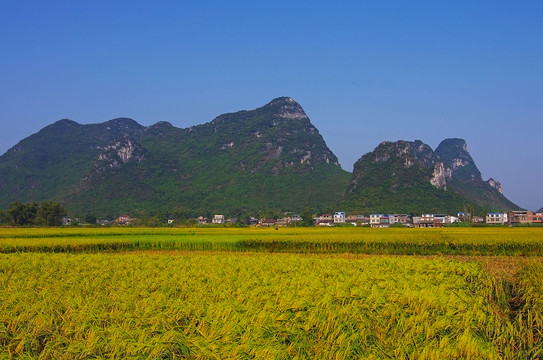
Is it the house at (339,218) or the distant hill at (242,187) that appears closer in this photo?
the house at (339,218)

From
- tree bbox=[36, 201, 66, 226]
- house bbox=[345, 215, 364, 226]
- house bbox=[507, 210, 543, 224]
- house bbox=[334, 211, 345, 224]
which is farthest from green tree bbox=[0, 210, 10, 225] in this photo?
house bbox=[507, 210, 543, 224]

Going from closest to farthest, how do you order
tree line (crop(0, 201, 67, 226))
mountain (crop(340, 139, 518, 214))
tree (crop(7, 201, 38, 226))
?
tree line (crop(0, 201, 67, 226)) < tree (crop(7, 201, 38, 226)) < mountain (crop(340, 139, 518, 214))

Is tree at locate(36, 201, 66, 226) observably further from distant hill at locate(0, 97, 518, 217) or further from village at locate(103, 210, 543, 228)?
distant hill at locate(0, 97, 518, 217)

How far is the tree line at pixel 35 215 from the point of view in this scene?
86750mm

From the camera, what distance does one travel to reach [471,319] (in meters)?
5.80

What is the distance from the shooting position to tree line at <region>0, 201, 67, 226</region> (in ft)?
285

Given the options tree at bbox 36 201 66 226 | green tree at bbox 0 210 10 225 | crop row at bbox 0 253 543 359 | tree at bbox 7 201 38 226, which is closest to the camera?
crop row at bbox 0 253 543 359

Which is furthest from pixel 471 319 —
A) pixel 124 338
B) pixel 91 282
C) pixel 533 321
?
pixel 91 282

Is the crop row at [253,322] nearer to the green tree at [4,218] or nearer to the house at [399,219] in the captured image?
the green tree at [4,218]

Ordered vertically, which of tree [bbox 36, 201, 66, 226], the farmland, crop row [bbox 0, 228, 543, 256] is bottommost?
crop row [bbox 0, 228, 543, 256]

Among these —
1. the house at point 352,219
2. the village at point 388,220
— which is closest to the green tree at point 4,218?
the village at point 388,220

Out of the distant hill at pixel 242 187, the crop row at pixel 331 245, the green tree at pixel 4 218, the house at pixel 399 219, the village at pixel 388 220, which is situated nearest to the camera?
the crop row at pixel 331 245

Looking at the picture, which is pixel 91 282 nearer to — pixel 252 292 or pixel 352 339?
pixel 252 292

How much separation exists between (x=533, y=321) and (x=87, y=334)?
5871 mm
